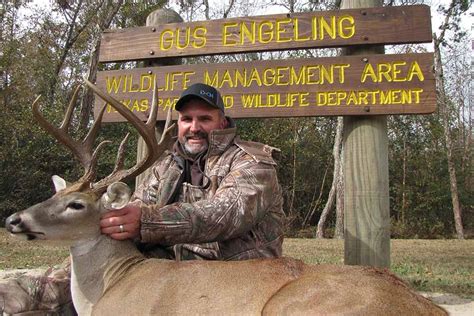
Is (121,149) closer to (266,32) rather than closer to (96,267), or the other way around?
(96,267)

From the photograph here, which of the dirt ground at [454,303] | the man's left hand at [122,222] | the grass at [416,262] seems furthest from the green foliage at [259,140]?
the man's left hand at [122,222]

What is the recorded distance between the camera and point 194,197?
14.9ft

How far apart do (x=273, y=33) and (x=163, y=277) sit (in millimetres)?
2818

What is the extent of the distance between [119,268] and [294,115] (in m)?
2.26

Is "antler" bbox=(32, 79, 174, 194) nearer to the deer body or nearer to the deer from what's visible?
the deer

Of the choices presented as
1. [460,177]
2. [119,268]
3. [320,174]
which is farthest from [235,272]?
[460,177]

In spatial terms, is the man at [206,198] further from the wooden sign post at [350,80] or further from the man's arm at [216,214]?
the wooden sign post at [350,80]

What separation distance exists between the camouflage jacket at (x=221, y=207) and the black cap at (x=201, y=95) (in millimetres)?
344

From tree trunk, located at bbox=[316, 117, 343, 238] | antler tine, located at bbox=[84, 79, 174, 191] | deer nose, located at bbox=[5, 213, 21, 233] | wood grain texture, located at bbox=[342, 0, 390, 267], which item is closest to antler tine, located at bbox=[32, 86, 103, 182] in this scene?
antler tine, located at bbox=[84, 79, 174, 191]

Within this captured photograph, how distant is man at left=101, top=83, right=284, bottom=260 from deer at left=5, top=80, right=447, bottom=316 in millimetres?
192

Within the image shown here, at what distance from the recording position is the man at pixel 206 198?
13.0 feet

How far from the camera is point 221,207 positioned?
4023 mm

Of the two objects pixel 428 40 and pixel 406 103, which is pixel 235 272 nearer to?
pixel 406 103

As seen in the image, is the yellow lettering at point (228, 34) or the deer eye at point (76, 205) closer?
the deer eye at point (76, 205)
